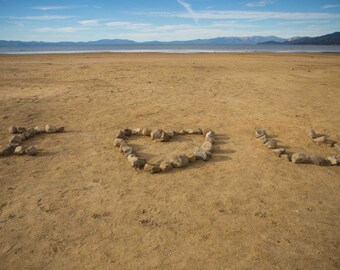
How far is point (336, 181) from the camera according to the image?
4840mm

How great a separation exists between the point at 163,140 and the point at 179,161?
1.33m

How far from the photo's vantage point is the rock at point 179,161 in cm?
525

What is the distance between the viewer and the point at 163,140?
6508 millimetres

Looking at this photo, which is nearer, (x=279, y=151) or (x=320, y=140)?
(x=279, y=151)

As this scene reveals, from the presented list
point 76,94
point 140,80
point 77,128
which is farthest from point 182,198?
point 140,80

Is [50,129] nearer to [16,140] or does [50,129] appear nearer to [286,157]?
[16,140]

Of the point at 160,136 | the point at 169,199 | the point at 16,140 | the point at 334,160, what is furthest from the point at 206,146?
the point at 16,140

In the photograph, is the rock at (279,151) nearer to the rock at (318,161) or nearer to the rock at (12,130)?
the rock at (318,161)

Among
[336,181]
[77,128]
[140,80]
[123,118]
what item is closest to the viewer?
[336,181]

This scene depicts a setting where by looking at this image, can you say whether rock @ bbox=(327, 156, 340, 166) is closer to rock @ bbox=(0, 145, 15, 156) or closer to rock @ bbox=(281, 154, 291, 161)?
rock @ bbox=(281, 154, 291, 161)

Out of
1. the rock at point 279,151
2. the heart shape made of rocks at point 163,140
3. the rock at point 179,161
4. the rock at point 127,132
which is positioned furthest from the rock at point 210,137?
the rock at point 127,132

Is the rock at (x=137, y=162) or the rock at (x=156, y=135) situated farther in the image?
the rock at (x=156, y=135)

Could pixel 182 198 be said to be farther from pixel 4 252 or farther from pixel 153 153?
pixel 4 252

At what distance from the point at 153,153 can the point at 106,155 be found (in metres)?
0.99
